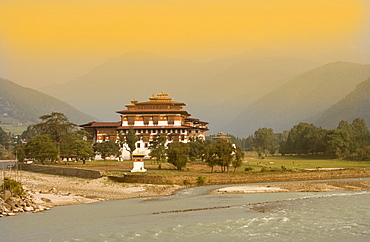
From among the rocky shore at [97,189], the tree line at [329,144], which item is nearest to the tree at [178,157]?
the rocky shore at [97,189]

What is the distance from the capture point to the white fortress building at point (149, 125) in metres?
125

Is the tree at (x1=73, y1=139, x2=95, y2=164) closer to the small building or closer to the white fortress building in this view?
the white fortress building

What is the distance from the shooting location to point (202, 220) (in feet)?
139

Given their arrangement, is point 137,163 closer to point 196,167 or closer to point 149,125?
point 196,167

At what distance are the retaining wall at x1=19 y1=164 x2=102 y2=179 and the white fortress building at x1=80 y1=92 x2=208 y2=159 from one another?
29026 mm

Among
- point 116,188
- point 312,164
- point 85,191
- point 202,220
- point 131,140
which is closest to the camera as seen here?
point 202,220

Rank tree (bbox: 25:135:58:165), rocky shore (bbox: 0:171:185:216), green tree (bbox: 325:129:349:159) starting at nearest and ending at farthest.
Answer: rocky shore (bbox: 0:171:185:216)
tree (bbox: 25:135:58:165)
green tree (bbox: 325:129:349:159)

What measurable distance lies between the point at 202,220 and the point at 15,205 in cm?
1805

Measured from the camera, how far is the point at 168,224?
134 ft

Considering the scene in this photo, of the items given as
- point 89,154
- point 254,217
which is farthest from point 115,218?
point 89,154

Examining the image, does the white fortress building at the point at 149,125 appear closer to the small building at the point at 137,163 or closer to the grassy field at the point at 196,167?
the grassy field at the point at 196,167

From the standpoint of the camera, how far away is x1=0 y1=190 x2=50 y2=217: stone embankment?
4576cm

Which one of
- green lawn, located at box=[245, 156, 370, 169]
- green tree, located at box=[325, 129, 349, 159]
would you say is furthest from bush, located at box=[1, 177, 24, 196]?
green tree, located at box=[325, 129, 349, 159]

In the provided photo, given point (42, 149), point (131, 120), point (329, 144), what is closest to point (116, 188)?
point (42, 149)
